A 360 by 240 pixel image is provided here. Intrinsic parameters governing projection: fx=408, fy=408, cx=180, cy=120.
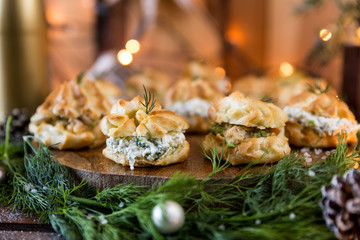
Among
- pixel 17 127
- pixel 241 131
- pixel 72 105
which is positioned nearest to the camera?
pixel 241 131

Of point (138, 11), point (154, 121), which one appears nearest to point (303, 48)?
point (138, 11)

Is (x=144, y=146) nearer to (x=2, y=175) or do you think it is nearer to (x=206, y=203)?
(x=206, y=203)

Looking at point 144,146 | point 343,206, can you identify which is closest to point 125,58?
point 144,146

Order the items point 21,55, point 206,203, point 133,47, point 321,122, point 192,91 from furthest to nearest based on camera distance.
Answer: point 133,47 < point 21,55 < point 192,91 < point 321,122 < point 206,203

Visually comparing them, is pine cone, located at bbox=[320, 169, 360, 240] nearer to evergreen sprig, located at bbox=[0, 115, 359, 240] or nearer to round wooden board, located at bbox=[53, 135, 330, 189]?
evergreen sprig, located at bbox=[0, 115, 359, 240]

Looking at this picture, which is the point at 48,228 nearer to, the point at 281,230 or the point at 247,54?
the point at 281,230

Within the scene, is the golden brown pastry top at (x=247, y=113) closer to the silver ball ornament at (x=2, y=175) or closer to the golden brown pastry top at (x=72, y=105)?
the golden brown pastry top at (x=72, y=105)
